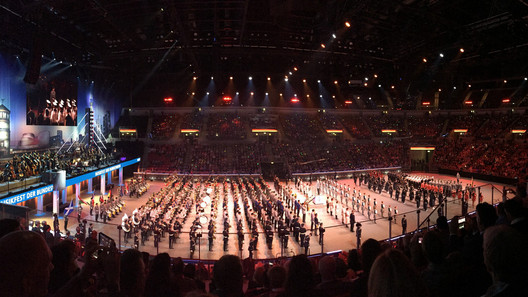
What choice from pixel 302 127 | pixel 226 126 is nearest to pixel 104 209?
pixel 226 126

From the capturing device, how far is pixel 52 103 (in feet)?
86.4

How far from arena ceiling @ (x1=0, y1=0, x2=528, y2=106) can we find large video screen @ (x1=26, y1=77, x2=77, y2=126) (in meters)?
2.79

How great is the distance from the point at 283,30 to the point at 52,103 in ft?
71.4

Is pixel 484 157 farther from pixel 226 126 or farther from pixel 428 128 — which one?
pixel 226 126

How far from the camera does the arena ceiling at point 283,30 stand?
17109mm

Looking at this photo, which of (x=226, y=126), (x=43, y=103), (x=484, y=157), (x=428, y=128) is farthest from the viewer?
(x=428, y=128)

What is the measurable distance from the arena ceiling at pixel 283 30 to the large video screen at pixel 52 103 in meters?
2.79

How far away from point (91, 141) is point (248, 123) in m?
23.3

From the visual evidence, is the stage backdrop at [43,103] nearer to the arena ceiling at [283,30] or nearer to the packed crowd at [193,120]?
the arena ceiling at [283,30]

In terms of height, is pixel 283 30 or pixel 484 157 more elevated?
pixel 283 30

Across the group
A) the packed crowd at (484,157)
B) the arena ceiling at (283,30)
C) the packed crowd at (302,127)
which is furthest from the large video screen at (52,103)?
the packed crowd at (484,157)

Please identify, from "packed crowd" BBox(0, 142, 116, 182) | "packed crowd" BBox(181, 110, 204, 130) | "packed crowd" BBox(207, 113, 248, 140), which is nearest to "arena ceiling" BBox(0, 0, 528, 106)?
"packed crowd" BBox(0, 142, 116, 182)

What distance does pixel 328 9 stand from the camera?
16953 millimetres

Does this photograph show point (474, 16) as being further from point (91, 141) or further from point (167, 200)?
point (91, 141)
